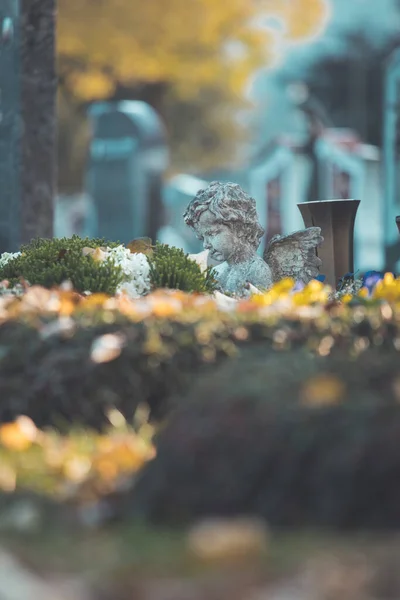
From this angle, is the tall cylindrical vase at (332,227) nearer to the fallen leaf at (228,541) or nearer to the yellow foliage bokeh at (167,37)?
the fallen leaf at (228,541)

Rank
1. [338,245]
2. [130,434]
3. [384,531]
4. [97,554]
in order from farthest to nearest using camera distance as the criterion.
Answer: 1. [338,245]
2. [130,434]
3. [384,531]
4. [97,554]

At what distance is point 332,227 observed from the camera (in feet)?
31.1

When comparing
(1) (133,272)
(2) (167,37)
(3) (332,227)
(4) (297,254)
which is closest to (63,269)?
(1) (133,272)

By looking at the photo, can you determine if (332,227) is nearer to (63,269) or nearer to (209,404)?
(63,269)

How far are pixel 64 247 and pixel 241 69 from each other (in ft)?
109

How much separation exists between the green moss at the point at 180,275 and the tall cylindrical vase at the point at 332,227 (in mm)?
1958

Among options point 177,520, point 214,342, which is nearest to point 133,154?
point 214,342

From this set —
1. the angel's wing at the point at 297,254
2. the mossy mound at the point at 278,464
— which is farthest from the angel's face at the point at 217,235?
the mossy mound at the point at 278,464

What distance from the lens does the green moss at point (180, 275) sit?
7.43m

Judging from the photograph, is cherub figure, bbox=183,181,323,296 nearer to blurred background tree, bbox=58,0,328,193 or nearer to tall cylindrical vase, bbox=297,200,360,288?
tall cylindrical vase, bbox=297,200,360,288

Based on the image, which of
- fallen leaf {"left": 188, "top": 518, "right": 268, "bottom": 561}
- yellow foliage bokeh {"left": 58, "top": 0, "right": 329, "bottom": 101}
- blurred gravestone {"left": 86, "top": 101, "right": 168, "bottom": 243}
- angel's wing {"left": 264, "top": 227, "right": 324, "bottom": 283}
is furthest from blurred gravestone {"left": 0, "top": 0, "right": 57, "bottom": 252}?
yellow foliage bokeh {"left": 58, "top": 0, "right": 329, "bottom": 101}

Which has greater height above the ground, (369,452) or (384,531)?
(369,452)

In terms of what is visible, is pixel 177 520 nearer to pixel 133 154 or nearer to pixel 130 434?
pixel 130 434

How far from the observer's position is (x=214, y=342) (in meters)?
5.06
